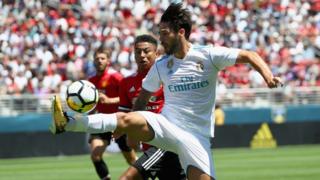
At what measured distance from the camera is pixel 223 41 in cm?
3353

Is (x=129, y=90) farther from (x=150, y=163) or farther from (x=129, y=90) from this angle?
(x=150, y=163)

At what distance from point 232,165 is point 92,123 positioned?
40.5 ft

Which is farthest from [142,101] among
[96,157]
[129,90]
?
[96,157]

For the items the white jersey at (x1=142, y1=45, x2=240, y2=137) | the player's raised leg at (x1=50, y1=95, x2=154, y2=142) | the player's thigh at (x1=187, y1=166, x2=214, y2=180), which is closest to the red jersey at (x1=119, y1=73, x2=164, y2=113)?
the white jersey at (x1=142, y1=45, x2=240, y2=137)

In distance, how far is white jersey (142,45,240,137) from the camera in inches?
352

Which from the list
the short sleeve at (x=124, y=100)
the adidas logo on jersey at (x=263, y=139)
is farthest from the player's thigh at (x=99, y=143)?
the adidas logo on jersey at (x=263, y=139)

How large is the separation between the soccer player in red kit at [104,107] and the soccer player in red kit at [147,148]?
224 cm

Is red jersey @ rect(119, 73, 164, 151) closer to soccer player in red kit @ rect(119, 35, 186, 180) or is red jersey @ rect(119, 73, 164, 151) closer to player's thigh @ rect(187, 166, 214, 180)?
soccer player in red kit @ rect(119, 35, 186, 180)

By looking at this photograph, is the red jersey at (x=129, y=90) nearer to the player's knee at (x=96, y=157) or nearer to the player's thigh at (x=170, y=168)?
the player's thigh at (x=170, y=168)

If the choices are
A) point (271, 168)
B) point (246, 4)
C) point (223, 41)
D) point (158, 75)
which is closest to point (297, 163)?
point (271, 168)

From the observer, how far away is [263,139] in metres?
27.5

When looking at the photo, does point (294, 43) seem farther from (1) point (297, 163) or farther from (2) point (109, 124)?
(2) point (109, 124)

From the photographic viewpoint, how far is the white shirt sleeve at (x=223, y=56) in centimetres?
871

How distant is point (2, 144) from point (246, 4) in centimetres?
1404
